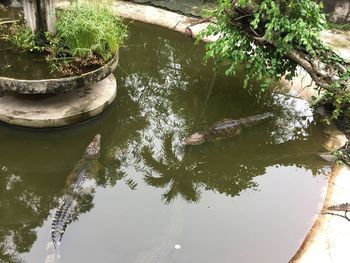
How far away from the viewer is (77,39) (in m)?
6.17

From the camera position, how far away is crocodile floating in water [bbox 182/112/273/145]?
19.8 feet

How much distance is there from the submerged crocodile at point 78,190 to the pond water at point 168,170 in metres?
0.07

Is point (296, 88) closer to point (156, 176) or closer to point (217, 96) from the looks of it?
point (217, 96)

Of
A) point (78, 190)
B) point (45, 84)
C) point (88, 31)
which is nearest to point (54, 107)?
point (45, 84)

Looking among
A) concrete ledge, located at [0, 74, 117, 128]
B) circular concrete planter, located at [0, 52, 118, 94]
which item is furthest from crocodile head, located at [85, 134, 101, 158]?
circular concrete planter, located at [0, 52, 118, 94]

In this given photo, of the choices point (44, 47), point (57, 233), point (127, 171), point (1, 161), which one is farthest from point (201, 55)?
point (57, 233)

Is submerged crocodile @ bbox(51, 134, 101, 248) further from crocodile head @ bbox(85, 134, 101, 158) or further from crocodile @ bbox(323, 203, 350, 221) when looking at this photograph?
crocodile @ bbox(323, 203, 350, 221)

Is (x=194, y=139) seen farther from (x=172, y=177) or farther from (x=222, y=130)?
(x=172, y=177)

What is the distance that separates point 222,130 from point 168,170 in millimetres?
1125

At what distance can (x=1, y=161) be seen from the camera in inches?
216

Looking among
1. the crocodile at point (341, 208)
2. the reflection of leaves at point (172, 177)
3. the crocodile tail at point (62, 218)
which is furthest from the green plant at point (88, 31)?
the crocodile at point (341, 208)

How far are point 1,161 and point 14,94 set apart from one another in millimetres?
1267

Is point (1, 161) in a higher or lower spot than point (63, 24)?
lower

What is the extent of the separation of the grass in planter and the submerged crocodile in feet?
4.14
